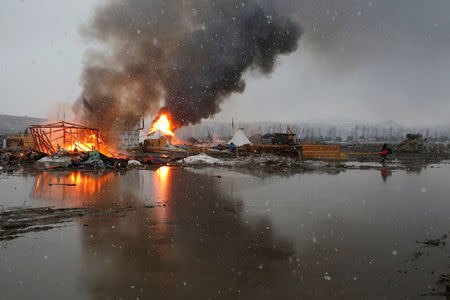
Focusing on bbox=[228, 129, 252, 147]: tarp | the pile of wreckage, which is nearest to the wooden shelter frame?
the pile of wreckage

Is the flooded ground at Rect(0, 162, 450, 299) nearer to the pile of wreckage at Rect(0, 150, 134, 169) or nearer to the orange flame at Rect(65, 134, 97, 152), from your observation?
the pile of wreckage at Rect(0, 150, 134, 169)

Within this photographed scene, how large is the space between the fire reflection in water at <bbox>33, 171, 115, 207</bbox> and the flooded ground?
125mm

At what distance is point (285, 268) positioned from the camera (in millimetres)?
4945

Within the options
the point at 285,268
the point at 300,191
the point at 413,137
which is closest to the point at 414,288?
the point at 285,268

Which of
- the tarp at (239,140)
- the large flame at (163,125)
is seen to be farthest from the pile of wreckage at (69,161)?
the large flame at (163,125)

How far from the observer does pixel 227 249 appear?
5.77 meters

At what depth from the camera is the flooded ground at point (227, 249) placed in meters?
4.29

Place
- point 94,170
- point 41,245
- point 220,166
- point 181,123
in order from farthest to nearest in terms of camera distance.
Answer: point 181,123 → point 220,166 → point 94,170 → point 41,245

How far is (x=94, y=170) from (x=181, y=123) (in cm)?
2726

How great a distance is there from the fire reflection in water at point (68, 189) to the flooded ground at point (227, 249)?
13 centimetres

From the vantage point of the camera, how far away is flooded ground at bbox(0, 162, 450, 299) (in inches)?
169

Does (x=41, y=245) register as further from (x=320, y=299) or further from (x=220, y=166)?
(x=220, y=166)

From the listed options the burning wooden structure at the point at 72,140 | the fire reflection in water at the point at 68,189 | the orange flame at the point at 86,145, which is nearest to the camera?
the fire reflection in water at the point at 68,189

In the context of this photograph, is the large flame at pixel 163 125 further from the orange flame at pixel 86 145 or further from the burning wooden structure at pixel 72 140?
the orange flame at pixel 86 145
